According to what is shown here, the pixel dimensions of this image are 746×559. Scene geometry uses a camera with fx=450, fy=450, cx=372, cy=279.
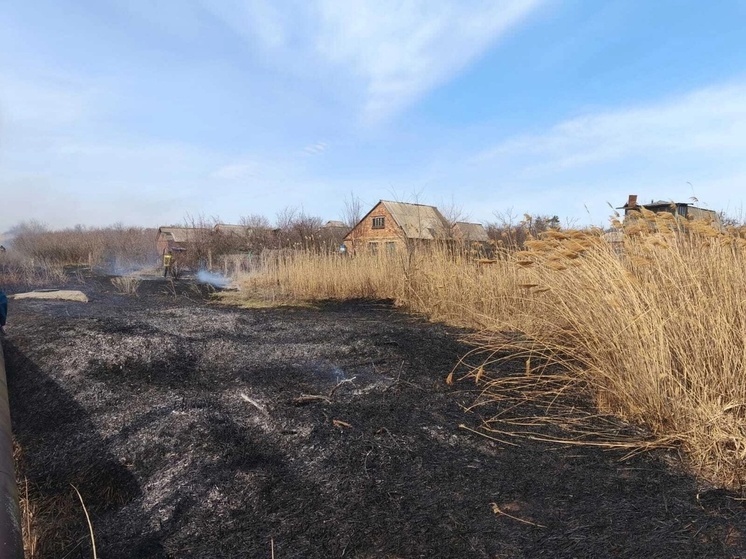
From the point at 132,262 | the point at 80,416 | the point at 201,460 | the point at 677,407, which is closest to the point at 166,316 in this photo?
the point at 80,416

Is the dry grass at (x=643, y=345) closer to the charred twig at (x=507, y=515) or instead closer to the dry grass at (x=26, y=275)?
the charred twig at (x=507, y=515)

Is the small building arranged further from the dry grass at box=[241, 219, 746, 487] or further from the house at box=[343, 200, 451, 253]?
the dry grass at box=[241, 219, 746, 487]

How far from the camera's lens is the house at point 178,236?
22.1 metres

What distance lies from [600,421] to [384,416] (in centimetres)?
124

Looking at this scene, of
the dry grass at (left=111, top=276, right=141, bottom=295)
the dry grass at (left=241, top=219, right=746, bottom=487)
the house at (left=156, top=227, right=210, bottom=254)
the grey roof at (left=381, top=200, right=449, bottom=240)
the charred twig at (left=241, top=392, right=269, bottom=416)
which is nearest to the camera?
the dry grass at (left=241, top=219, right=746, bottom=487)

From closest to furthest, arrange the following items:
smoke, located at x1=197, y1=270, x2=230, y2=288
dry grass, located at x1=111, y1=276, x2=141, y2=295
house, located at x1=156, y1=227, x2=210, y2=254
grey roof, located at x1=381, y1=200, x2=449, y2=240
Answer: grey roof, located at x1=381, y1=200, x2=449, y2=240 < dry grass, located at x1=111, y1=276, x2=141, y2=295 < smoke, located at x1=197, y1=270, x2=230, y2=288 < house, located at x1=156, y1=227, x2=210, y2=254

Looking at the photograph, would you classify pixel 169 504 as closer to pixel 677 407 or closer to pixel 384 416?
A: pixel 384 416

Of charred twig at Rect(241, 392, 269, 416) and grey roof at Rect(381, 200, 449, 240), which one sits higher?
grey roof at Rect(381, 200, 449, 240)

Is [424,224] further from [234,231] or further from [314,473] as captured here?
[234,231]

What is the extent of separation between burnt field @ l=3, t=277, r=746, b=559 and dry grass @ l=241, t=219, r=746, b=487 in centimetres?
20

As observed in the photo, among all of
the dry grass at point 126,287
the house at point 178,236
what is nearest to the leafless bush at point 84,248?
the house at point 178,236

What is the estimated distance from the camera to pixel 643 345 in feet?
8.16

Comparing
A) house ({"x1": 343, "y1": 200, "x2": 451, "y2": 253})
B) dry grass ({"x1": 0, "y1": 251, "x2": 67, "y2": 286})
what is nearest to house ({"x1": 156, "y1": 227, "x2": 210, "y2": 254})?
dry grass ({"x1": 0, "y1": 251, "x2": 67, "y2": 286})

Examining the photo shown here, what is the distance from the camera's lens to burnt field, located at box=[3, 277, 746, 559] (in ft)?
5.39
